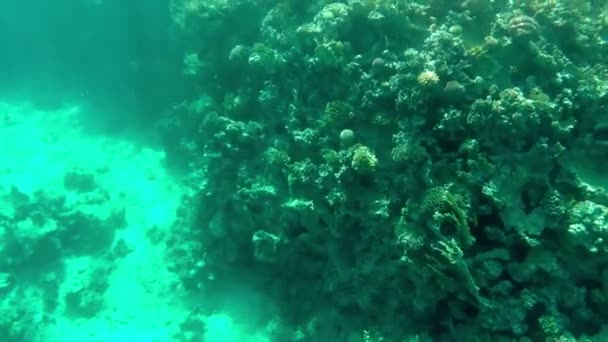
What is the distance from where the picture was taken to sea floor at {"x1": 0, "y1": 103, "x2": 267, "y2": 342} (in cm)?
1398

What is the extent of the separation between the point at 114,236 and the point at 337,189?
10.9m

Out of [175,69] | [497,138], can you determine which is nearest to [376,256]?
[497,138]

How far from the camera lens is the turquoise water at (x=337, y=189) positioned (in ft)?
24.5

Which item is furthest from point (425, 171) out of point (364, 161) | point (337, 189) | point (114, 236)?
point (114, 236)

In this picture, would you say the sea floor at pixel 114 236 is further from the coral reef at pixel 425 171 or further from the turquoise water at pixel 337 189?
the coral reef at pixel 425 171

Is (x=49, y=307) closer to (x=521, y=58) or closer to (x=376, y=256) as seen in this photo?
(x=376, y=256)

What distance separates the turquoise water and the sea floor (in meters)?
0.08

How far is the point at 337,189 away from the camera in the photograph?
363 inches

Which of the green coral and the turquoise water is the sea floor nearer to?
the turquoise water

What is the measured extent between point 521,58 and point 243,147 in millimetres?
7134

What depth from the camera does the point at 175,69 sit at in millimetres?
19359

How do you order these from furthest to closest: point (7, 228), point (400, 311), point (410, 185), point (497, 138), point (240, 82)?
1. point (7, 228)
2. point (240, 82)
3. point (400, 311)
4. point (410, 185)
5. point (497, 138)

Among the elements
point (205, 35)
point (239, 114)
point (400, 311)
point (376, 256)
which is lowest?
point (400, 311)

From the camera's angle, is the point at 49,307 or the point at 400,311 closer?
the point at 400,311
